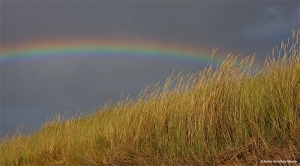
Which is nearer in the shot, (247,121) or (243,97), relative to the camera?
(247,121)

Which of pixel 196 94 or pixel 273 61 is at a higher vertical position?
pixel 273 61

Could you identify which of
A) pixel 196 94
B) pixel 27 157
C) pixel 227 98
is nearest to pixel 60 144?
pixel 27 157

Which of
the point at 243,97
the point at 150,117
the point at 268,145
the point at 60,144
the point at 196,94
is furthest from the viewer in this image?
the point at 60,144

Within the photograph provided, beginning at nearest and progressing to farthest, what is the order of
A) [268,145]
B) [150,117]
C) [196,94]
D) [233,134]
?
[268,145] < [233,134] < [196,94] < [150,117]

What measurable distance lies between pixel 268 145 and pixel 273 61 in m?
1.95

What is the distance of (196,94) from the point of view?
5.60 metres

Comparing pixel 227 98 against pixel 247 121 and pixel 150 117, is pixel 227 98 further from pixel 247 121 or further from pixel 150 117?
pixel 150 117

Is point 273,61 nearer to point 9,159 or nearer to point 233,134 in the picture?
point 233,134

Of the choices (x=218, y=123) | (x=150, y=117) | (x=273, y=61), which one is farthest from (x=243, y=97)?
(x=150, y=117)

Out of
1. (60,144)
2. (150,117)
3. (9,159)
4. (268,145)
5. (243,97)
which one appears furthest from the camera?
(9,159)

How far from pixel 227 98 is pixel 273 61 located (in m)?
1.23

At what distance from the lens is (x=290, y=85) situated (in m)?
4.96

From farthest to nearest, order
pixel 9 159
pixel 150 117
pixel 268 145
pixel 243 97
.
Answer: pixel 9 159 → pixel 150 117 → pixel 243 97 → pixel 268 145

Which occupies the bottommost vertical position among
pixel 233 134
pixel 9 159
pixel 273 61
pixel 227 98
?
pixel 9 159
